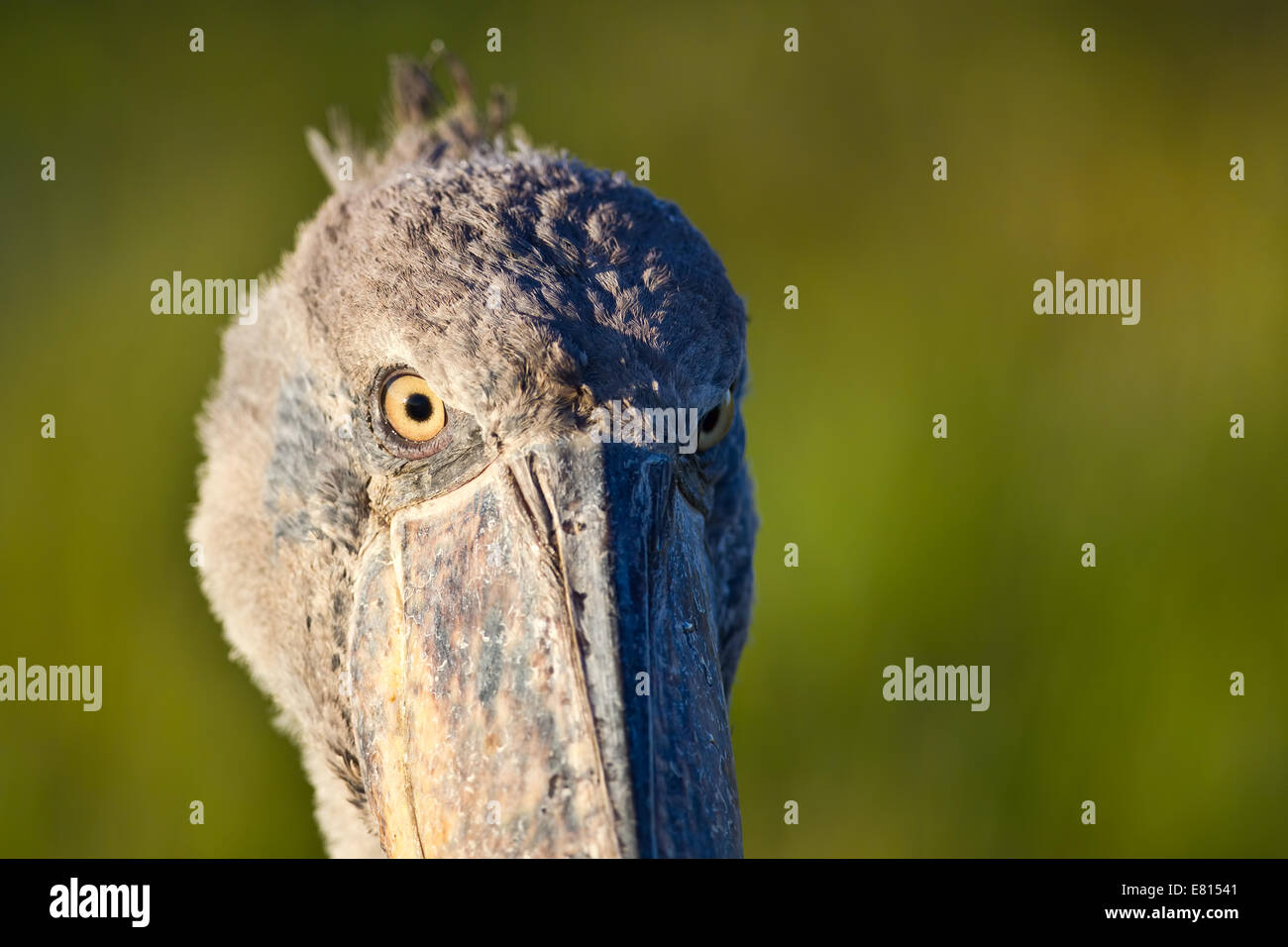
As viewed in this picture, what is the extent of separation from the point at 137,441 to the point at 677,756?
4.85m

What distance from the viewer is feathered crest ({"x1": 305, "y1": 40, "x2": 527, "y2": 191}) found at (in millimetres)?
2664

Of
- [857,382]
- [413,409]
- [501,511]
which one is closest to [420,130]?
[413,409]

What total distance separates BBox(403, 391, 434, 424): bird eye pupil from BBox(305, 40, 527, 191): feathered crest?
838mm

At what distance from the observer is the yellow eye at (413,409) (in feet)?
6.30

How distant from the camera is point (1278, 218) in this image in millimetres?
5793

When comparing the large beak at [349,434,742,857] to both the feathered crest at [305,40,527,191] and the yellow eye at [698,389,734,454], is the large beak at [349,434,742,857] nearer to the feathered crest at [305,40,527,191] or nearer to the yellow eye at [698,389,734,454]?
the yellow eye at [698,389,734,454]

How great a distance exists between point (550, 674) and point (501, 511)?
0.29 metres

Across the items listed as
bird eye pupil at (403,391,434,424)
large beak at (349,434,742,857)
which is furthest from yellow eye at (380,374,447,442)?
large beak at (349,434,742,857)

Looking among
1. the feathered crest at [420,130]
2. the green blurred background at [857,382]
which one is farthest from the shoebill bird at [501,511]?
the green blurred background at [857,382]

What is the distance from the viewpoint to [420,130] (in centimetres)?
Answer: 277

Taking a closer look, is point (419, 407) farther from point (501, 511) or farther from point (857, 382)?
point (857, 382)

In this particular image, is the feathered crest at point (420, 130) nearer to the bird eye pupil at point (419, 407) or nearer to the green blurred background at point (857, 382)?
the bird eye pupil at point (419, 407)

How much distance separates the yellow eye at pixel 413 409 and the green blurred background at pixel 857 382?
3.82m

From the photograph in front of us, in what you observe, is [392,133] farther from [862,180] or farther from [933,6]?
[933,6]
